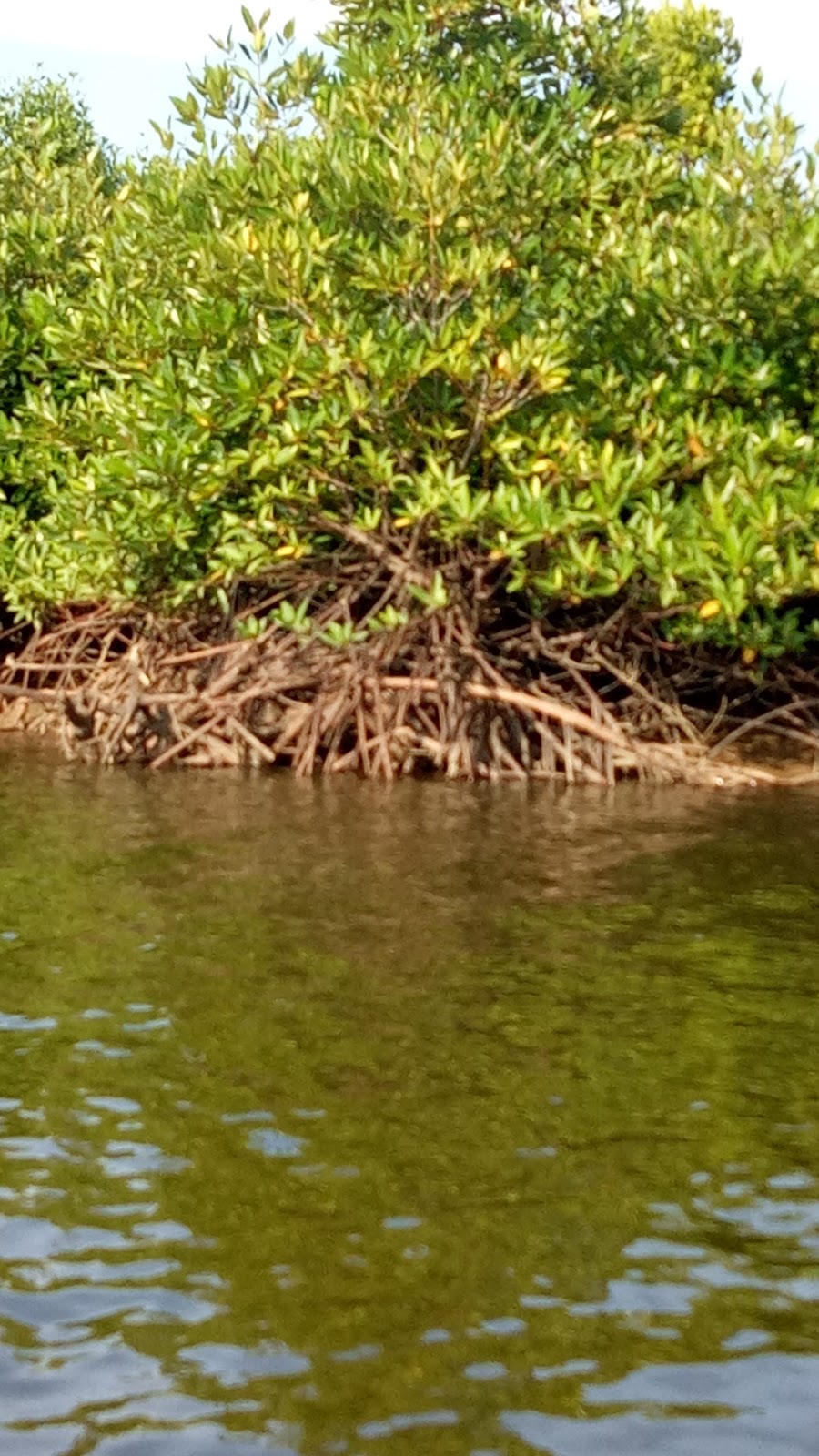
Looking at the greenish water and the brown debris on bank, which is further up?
→ the brown debris on bank

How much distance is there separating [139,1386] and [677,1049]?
10.6ft

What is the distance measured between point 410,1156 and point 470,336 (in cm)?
753

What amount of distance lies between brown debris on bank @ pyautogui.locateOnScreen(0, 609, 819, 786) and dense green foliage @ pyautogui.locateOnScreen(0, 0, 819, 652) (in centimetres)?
66

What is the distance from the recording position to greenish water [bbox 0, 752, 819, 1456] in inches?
175

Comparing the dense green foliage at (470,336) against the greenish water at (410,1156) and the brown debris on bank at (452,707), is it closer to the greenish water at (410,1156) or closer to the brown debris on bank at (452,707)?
the brown debris on bank at (452,707)

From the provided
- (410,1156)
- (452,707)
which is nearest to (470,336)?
(452,707)

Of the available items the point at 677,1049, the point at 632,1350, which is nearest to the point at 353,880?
the point at 677,1049

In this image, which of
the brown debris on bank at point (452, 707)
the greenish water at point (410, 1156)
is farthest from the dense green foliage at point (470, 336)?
the greenish water at point (410, 1156)

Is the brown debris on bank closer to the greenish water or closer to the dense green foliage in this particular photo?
the dense green foliage

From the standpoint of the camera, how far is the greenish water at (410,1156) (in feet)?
14.6

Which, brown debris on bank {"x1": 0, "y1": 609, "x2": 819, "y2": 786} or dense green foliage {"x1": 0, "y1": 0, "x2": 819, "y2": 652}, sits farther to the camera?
brown debris on bank {"x1": 0, "y1": 609, "x2": 819, "y2": 786}

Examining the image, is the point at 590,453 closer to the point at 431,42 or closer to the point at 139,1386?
the point at 431,42

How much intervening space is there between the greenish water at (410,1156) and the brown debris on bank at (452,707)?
3.39 meters

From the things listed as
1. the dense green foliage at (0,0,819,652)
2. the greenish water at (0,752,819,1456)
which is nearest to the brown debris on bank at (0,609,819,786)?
the dense green foliage at (0,0,819,652)
